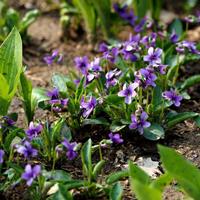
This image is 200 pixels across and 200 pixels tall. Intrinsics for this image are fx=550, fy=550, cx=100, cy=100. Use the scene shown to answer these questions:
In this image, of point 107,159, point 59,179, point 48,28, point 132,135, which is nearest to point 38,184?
point 59,179

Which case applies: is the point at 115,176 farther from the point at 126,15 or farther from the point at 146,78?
the point at 126,15

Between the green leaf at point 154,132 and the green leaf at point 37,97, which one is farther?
the green leaf at point 37,97

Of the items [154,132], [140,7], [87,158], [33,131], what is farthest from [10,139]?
[140,7]

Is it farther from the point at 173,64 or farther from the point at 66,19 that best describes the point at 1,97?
the point at 66,19

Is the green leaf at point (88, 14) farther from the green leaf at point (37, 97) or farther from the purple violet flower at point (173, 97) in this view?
the purple violet flower at point (173, 97)

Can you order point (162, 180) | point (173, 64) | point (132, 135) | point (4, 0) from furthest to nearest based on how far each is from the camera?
point (4, 0) → point (173, 64) → point (132, 135) → point (162, 180)

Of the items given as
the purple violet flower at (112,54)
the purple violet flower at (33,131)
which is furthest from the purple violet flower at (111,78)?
the purple violet flower at (33,131)
